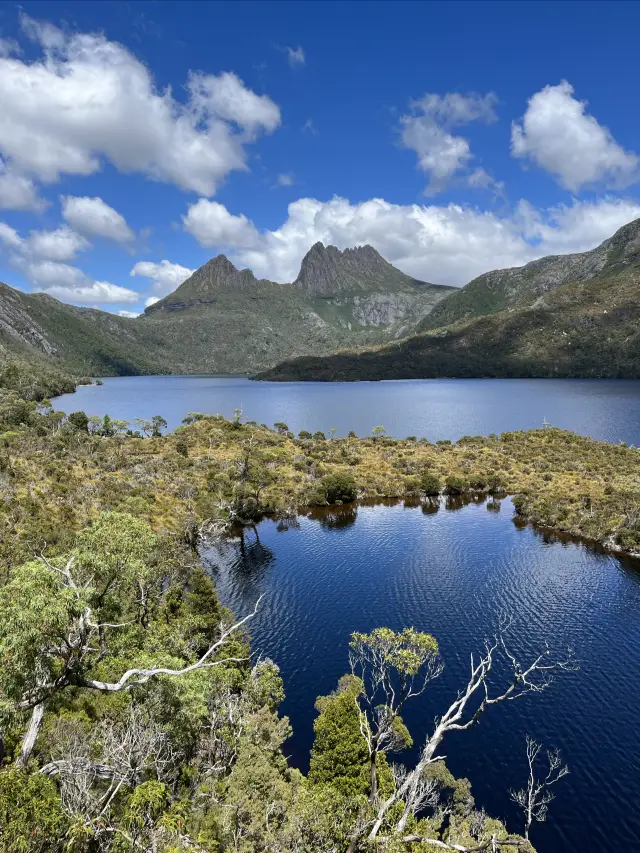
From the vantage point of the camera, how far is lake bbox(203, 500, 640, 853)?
29797 millimetres

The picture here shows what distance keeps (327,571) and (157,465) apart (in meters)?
49.9

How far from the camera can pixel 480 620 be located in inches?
1884

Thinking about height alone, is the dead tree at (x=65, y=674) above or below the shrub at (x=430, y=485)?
above

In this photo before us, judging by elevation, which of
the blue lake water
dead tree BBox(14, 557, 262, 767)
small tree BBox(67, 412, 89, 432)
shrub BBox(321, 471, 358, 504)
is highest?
dead tree BBox(14, 557, 262, 767)

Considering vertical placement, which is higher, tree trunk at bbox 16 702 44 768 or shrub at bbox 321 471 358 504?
tree trunk at bbox 16 702 44 768

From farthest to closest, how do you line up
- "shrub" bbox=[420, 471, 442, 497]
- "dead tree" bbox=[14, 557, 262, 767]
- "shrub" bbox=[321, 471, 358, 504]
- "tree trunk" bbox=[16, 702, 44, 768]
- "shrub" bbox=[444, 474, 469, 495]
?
"shrub" bbox=[444, 474, 469, 495], "shrub" bbox=[420, 471, 442, 497], "shrub" bbox=[321, 471, 358, 504], "dead tree" bbox=[14, 557, 262, 767], "tree trunk" bbox=[16, 702, 44, 768]

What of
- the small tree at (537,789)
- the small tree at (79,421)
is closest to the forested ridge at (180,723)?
the small tree at (537,789)

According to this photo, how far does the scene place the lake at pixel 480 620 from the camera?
2980 centimetres

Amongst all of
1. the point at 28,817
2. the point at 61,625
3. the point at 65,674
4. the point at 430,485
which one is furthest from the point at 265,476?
the point at 28,817

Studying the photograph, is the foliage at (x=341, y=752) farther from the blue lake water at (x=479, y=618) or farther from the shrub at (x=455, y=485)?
the shrub at (x=455, y=485)

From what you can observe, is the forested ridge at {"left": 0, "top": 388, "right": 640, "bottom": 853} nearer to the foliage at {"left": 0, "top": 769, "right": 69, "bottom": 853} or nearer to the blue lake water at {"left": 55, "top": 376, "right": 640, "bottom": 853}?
the foliage at {"left": 0, "top": 769, "right": 69, "bottom": 853}

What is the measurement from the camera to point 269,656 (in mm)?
42969

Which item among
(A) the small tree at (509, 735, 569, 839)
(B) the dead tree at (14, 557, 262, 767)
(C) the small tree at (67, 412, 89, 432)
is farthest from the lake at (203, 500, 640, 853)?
(C) the small tree at (67, 412, 89, 432)

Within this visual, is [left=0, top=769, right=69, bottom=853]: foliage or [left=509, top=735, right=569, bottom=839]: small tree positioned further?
[left=509, top=735, right=569, bottom=839]: small tree
